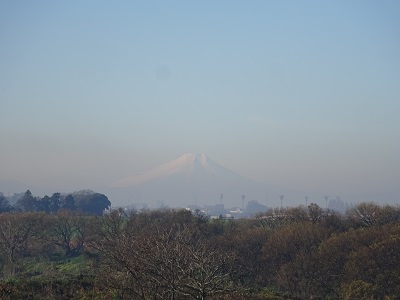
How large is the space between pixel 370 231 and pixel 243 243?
355 inches

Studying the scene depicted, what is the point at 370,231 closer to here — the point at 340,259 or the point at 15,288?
the point at 340,259

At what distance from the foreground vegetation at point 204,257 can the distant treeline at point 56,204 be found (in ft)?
115

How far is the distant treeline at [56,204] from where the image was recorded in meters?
98.1

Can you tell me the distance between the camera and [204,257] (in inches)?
786

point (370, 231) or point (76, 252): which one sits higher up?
point (370, 231)

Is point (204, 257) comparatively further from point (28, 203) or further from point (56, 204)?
point (28, 203)

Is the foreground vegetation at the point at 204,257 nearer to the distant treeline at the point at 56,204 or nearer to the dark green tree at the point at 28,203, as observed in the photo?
the distant treeline at the point at 56,204

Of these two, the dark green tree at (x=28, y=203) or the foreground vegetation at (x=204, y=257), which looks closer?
the foreground vegetation at (x=204, y=257)

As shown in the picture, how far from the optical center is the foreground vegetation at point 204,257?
18.8 metres

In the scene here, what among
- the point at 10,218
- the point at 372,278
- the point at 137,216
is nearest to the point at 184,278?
the point at 372,278

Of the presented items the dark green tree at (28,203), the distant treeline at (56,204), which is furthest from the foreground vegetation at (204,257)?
the dark green tree at (28,203)

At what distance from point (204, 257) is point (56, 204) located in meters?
83.0

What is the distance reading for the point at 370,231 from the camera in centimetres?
3666

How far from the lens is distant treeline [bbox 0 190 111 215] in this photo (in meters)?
98.1
